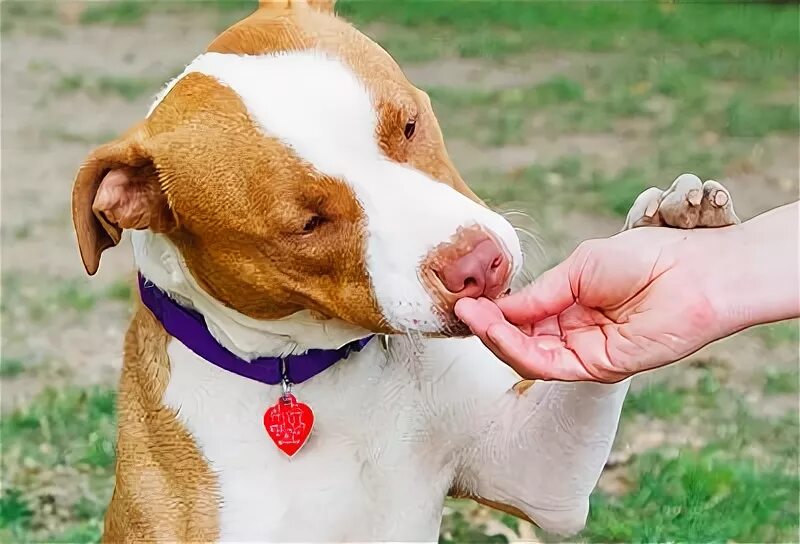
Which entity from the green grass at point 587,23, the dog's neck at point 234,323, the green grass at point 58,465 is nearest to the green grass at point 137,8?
the green grass at point 587,23

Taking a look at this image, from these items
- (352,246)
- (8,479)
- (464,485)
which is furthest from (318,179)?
(8,479)

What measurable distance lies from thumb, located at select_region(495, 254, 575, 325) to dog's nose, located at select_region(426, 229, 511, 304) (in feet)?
0.24

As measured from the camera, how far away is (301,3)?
3.16 m

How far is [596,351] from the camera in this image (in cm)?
272

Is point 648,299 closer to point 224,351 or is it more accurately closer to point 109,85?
point 224,351

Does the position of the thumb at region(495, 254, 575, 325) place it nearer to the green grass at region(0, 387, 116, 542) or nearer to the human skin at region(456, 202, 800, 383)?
the human skin at region(456, 202, 800, 383)

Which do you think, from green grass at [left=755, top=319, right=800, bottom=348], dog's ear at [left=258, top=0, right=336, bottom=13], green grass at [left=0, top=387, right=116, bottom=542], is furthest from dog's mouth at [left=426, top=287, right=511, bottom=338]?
green grass at [left=755, top=319, right=800, bottom=348]

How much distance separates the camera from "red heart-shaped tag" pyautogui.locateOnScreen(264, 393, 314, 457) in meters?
3.11

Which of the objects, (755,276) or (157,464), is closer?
(755,276)

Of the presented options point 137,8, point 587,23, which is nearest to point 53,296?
point 587,23

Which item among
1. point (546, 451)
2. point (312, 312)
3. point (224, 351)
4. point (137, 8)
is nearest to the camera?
point (312, 312)

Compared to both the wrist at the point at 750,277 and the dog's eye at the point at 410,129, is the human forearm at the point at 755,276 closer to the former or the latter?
the wrist at the point at 750,277

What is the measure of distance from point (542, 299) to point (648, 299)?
0.71 feet

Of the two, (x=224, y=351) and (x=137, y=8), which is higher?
(x=224, y=351)
